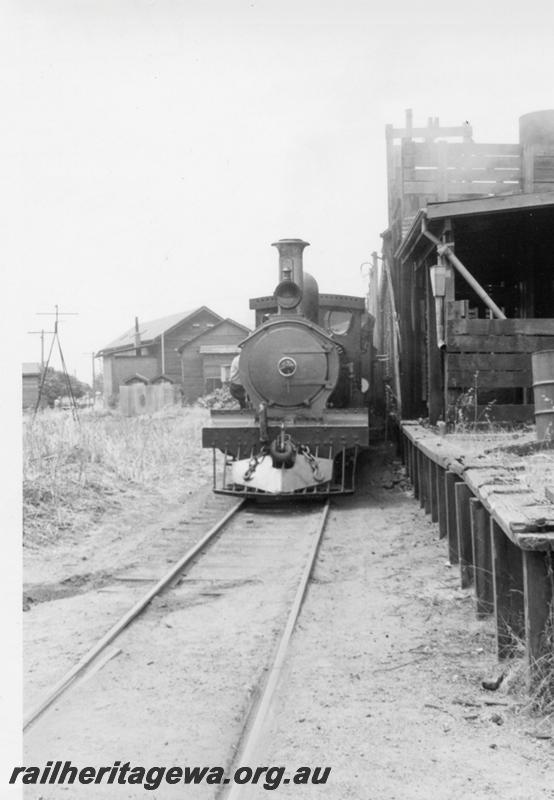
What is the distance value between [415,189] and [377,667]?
1243 centimetres

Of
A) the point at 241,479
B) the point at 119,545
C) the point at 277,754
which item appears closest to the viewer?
the point at 277,754

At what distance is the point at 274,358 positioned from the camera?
1110 cm

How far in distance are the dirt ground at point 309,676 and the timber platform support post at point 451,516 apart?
0.24 metres

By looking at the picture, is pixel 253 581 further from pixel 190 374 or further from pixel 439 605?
pixel 190 374

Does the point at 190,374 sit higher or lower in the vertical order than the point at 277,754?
higher

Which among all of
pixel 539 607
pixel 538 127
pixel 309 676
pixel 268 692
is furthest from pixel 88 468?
pixel 538 127

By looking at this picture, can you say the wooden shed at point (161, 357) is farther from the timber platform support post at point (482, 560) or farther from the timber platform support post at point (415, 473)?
the timber platform support post at point (482, 560)

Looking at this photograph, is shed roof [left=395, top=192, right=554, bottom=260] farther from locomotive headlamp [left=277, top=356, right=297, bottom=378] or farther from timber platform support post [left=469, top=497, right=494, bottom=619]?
timber platform support post [left=469, top=497, right=494, bottom=619]

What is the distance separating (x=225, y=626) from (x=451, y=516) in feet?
8.11

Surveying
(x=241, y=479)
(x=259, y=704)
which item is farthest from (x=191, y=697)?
(x=241, y=479)

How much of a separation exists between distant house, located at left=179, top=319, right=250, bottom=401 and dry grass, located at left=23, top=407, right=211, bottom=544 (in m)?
27.3

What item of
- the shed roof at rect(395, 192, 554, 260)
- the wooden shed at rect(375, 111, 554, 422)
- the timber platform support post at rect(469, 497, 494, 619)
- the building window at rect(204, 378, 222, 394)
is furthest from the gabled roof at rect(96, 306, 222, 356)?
the timber platform support post at rect(469, 497, 494, 619)

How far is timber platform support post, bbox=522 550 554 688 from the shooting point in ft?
13.2

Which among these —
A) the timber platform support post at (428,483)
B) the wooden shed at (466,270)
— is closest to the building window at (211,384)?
the wooden shed at (466,270)
